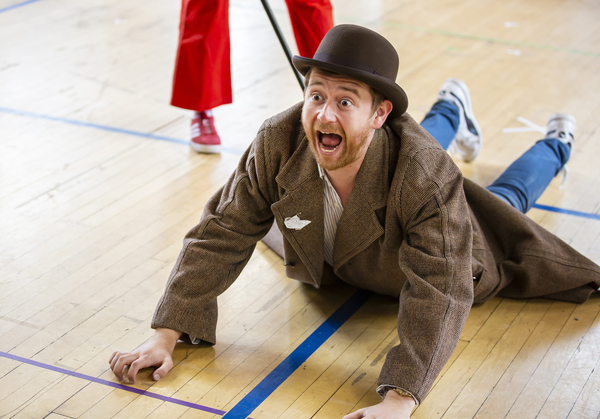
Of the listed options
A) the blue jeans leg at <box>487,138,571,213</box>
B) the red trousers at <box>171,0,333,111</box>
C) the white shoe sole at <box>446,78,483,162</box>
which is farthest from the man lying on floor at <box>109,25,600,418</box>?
the red trousers at <box>171,0,333,111</box>

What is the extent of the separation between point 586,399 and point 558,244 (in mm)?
503

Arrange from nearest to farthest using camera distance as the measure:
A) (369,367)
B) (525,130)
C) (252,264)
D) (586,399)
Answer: (586,399) → (369,367) → (252,264) → (525,130)

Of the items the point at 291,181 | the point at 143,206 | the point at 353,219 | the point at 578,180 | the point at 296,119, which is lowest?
the point at 578,180

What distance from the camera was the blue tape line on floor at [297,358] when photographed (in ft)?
5.66

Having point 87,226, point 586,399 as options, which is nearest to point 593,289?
point 586,399

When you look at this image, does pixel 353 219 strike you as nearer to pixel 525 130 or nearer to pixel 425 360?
pixel 425 360

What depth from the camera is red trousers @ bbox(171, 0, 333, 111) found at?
2.96 m

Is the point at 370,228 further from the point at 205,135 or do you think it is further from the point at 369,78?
the point at 205,135

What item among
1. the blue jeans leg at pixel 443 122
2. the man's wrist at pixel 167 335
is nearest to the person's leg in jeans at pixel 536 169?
the blue jeans leg at pixel 443 122

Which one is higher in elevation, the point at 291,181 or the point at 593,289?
the point at 291,181

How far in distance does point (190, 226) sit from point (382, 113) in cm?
110

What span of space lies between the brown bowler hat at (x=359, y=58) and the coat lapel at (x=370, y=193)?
0.18 metres

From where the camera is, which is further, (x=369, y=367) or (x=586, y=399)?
(x=369, y=367)

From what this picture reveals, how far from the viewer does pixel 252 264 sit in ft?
7.80
